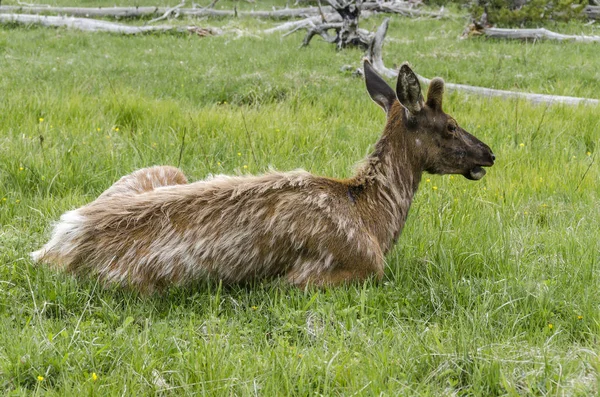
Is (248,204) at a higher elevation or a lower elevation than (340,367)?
higher

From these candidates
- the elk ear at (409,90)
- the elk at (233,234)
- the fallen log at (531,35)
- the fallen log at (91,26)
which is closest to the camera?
the elk at (233,234)

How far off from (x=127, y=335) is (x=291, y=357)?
0.94 metres

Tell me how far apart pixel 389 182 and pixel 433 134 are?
0.54 m

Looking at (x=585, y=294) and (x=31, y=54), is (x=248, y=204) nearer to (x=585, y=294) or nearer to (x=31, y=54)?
(x=585, y=294)

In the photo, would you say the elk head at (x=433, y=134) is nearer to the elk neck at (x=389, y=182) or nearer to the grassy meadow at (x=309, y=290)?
the elk neck at (x=389, y=182)

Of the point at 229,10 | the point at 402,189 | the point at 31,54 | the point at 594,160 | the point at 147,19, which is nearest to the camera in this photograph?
the point at 402,189

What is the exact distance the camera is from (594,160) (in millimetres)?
7148

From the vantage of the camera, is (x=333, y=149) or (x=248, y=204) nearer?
(x=248, y=204)

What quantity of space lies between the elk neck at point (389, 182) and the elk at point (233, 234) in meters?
0.02

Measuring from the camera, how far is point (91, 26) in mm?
19734

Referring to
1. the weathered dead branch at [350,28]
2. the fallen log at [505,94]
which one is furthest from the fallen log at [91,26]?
the fallen log at [505,94]

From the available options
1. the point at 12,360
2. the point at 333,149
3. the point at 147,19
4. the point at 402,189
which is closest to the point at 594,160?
the point at 333,149

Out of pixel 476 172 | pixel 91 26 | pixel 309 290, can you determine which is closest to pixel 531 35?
pixel 91 26

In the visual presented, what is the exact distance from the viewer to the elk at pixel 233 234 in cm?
434
